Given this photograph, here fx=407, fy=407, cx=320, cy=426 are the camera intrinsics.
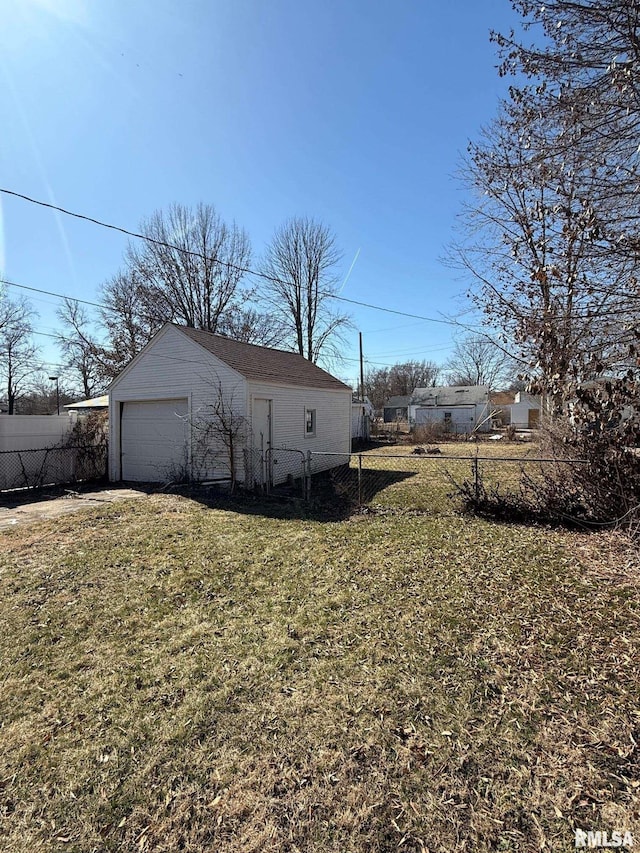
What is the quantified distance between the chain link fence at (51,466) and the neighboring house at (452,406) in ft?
96.4

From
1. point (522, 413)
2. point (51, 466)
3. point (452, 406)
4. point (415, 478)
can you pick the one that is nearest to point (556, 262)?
point (415, 478)

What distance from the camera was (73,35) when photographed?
648 centimetres

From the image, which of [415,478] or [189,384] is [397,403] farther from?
[189,384]

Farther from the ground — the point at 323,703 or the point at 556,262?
the point at 556,262

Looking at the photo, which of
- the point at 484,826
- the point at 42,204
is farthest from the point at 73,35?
the point at 484,826

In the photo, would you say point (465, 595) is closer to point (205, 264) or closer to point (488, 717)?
point (488, 717)

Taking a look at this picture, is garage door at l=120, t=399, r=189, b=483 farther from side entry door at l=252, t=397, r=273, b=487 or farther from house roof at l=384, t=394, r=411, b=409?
house roof at l=384, t=394, r=411, b=409

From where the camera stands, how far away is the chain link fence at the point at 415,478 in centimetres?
733

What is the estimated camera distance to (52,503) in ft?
31.0

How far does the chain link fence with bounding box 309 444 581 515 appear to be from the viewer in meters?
7.33

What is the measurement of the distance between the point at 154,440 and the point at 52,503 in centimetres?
327

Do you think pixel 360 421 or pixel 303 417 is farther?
pixel 360 421

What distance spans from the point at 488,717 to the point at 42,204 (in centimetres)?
1022

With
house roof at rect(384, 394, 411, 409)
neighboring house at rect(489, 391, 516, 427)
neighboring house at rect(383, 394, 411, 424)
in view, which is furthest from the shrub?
house roof at rect(384, 394, 411, 409)
